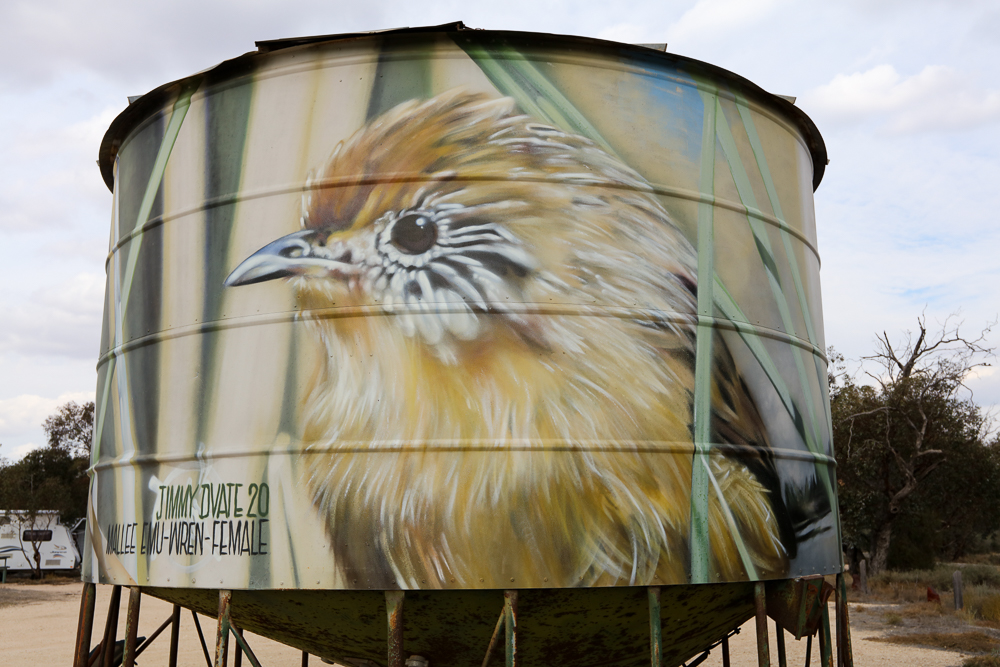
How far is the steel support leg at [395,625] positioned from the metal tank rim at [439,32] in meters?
3.92

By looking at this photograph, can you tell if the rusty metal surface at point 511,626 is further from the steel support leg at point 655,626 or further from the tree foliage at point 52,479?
the tree foliage at point 52,479

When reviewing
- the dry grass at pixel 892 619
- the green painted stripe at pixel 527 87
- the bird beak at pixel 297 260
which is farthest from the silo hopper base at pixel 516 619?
the dry grass at pixel 892 619

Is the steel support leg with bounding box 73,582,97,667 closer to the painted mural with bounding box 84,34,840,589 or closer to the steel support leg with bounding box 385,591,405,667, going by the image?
the painted mural with bounding box 84,34,840,589

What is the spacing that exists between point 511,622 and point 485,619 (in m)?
0.57

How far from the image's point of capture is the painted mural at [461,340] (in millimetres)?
5578

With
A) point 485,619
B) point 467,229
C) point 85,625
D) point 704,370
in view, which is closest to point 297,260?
point 467,229

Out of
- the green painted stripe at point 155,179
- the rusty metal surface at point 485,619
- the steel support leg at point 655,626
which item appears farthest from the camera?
the green painted stripe at point 155,179

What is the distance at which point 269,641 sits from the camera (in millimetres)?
19547

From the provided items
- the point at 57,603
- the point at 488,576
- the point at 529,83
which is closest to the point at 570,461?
the point at 488,576

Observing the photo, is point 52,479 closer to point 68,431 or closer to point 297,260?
point 68,431

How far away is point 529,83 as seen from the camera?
20.1 ft

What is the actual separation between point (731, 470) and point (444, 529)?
2.08 metres

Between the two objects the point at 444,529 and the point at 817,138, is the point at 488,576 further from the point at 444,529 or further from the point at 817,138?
the point at 817,138

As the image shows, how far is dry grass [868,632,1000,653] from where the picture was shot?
16.6 meters
